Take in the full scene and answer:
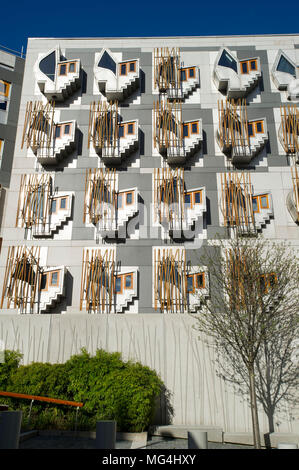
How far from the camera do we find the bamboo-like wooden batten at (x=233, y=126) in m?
22.4

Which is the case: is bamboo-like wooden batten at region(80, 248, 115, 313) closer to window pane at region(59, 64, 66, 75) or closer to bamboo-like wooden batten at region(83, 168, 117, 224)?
bamboo-like wooden batten at region(83, 168, 117, 224)

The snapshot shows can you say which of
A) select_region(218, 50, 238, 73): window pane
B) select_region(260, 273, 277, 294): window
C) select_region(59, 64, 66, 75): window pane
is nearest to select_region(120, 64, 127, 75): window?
select_region(59, 64, 66, 75): window pane

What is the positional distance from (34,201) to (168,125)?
29.2ft

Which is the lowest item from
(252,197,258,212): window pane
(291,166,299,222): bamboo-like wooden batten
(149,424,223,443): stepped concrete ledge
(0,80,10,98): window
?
(149,424,223,443): stepped concrete ledge

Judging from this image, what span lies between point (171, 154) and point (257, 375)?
12.5 meters

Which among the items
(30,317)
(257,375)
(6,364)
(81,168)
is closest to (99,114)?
(81,168)

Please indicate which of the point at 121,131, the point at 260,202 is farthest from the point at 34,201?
the point at 260,202

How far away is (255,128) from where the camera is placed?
2300 cm

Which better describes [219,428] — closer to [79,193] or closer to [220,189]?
[220,189]

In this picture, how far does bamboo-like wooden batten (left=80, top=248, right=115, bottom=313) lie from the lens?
19609 mm

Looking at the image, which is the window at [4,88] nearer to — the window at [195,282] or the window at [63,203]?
the window at [63,203]

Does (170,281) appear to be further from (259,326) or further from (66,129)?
(66,129)

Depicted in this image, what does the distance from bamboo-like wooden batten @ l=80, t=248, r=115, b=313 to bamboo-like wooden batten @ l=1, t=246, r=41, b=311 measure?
236 centimetres

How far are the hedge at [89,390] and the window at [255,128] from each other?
14.9 meters
